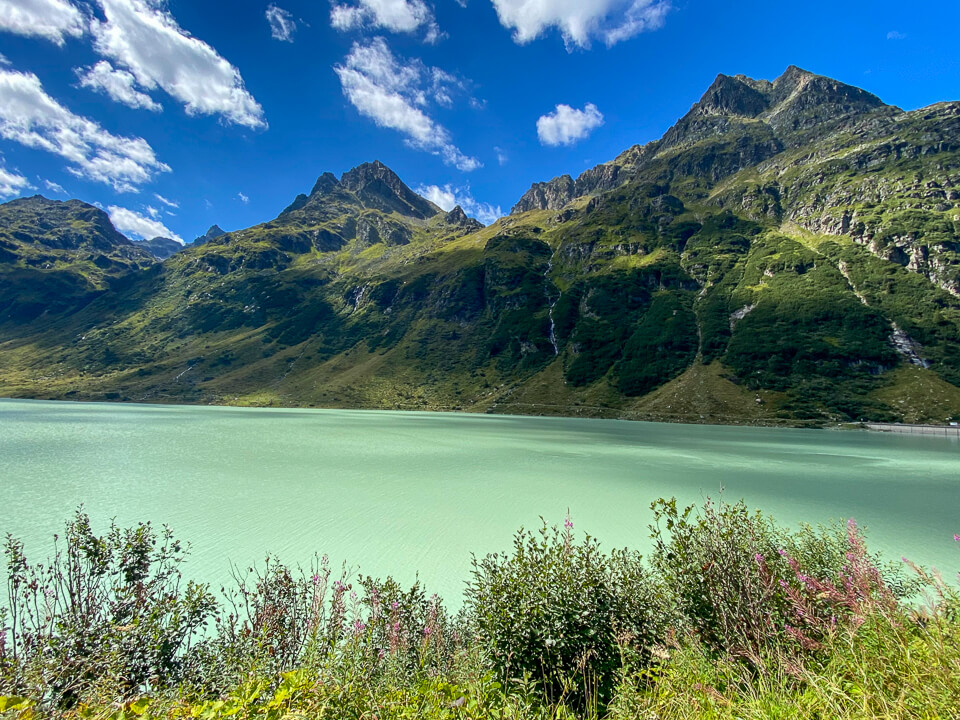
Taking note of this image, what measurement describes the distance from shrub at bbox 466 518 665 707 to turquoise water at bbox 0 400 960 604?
3.76 meters

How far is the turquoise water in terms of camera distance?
73.4 feet

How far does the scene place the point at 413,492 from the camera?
1356 inches

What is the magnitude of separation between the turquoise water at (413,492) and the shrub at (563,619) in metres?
3.76

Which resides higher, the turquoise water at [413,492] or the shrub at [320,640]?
the shrub at [320,640]

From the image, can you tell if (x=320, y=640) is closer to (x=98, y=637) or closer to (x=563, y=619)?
(x=98, y=637)

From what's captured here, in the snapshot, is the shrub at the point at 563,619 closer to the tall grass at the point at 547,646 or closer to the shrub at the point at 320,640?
the tall grass at the point at 547,646

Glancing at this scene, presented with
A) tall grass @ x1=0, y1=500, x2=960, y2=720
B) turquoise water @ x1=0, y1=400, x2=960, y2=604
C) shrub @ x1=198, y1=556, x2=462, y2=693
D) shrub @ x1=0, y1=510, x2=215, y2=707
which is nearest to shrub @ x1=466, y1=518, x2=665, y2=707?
tall grass @ x1=0, y1=500, x2=960, y2=720

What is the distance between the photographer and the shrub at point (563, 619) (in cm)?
834

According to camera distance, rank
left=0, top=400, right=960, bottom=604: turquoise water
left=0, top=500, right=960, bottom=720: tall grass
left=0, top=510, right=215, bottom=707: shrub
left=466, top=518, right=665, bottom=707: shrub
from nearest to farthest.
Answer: left=0, top=500, right=960, bottom=720: tall grass
left=0, top=510, right=215, bottom=707: shrub
left=466, top=518, right=665, bottom=707: shrub
left=0, top=400, right=960, bottom=604: turquoise water

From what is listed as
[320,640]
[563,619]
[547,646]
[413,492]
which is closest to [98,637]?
[320,640]

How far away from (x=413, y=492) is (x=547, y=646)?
2718cm

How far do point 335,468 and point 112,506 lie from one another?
19.1 metres

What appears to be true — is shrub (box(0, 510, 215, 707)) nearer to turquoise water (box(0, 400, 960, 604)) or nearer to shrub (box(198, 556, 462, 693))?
shrub (box(198, 556, 462, 693))

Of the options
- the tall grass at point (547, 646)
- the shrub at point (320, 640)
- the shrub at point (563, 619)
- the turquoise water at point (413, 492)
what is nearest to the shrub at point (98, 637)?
the tall grass at point (547, 646)
